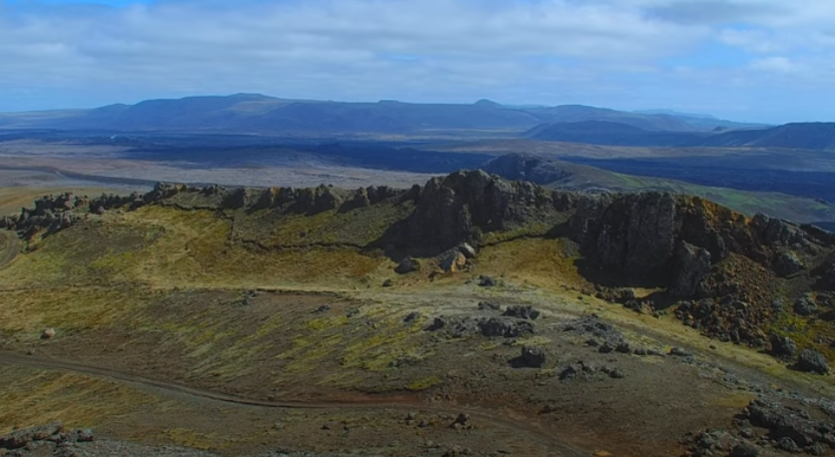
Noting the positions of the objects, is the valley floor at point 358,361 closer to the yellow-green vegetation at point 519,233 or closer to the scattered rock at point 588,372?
the scattered rock at point 588,372

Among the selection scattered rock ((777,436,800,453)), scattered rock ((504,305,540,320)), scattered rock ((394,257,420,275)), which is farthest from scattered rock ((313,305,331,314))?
scattered rock ((777,436,800,453))

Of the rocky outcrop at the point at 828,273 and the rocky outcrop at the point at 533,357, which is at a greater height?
→ the rocky outcrop at the point at 828,273

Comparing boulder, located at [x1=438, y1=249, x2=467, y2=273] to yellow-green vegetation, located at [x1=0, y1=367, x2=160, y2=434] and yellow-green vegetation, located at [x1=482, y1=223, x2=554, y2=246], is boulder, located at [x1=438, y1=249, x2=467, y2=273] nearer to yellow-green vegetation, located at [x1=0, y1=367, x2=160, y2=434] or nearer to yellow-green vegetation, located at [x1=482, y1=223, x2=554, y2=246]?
yellow-green vegetation, located at [x1=482, y1=223, x2=554, y2=246]

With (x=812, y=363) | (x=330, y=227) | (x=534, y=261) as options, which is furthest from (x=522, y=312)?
(x=330, y=227)

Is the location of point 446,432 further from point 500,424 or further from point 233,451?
point 233,451

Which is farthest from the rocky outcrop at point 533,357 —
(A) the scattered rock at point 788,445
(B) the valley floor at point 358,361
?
(A) the scattered rock at point 788,445

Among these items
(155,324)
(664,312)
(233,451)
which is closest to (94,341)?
(155,324)
